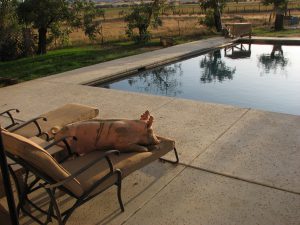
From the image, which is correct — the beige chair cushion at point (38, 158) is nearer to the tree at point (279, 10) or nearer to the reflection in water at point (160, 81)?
the reflection in water at point (160, 81)

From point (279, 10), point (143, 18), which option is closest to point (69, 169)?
point (143, 18)

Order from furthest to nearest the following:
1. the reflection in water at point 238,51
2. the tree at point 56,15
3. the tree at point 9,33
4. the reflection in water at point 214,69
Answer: the reflection in water at point 238,51 → the tree at point 56,15 → the tree at point 9,33 → the reflection in water at point 214,69

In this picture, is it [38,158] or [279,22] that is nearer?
[38,158]

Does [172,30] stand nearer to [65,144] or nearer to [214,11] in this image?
[214,11]

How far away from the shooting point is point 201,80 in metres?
11.0

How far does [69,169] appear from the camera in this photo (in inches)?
142

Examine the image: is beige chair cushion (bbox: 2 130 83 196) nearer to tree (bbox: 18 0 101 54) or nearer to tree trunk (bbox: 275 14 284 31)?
tree (bbox: 18 0 101 54)

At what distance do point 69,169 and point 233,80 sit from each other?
8095 millimetres

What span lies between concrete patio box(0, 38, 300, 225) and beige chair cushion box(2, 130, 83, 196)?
23.7 inches

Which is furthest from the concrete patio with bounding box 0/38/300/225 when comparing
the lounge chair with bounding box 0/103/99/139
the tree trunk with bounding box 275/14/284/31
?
the tree trunk with bounding box 275/14/284/31

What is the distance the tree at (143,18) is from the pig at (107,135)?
13742 mm

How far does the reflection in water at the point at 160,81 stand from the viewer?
32.7 ft

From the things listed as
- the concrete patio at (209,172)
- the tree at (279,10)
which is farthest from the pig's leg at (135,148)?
the tree at (279,10)

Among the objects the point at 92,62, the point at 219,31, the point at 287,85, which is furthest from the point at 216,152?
the point at 219,31
